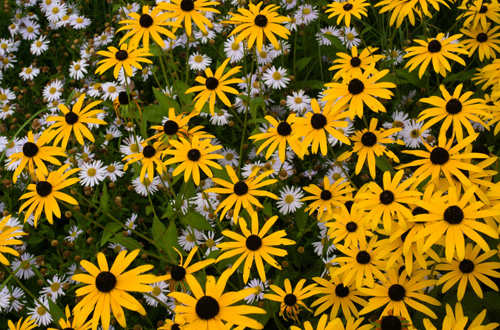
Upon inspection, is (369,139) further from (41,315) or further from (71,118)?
(41,315)

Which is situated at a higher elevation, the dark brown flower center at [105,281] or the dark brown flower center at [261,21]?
the dark brown flower center at [261,21]

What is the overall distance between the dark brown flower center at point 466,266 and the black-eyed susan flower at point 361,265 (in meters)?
0.32

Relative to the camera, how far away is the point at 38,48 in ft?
15.2

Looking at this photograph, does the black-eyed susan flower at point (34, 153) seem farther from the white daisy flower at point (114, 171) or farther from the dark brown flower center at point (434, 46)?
the dark brown flower center at point (434, 46)

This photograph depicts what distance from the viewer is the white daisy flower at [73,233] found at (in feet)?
10.4

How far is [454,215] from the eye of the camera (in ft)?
5.55

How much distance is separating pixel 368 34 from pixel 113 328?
10.6 ft

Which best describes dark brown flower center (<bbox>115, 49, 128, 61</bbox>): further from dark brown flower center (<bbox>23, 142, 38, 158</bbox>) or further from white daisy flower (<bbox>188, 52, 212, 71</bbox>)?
white daisy flower (<bbox>188, 52, 212, 71</bbox>)

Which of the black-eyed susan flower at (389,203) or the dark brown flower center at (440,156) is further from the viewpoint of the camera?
the dark brown flower center at (440,156)

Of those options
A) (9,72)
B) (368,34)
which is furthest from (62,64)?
(368,34)

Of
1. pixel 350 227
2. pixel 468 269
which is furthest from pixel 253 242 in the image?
pixel 468 269

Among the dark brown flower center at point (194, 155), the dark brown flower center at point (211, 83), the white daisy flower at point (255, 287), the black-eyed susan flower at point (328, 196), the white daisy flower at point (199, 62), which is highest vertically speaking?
the white daisy flower at point (199, 62)

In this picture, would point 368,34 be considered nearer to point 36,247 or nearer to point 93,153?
point 93,153

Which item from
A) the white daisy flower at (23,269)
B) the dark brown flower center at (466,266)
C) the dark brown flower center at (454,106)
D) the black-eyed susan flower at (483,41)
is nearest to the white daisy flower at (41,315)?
the white daisy flower at (23,269)
